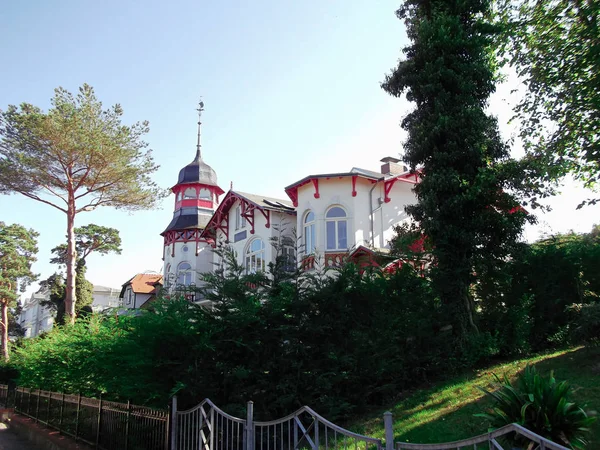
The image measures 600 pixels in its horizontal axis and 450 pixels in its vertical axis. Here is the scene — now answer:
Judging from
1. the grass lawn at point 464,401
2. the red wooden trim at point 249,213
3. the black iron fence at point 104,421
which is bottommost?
the black iron fence at point 104,421

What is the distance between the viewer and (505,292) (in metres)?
11.9

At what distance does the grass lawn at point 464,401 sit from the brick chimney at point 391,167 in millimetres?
15580

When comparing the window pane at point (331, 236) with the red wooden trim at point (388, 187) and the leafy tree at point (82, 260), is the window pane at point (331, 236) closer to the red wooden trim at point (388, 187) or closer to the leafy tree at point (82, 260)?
the red wooden trim at point (388, 187)

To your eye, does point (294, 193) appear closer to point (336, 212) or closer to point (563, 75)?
point (336, 212)

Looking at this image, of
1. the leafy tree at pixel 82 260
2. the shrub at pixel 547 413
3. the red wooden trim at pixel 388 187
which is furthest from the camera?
the leafy tree at pixel 82 260

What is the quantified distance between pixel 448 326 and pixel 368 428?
355 cm

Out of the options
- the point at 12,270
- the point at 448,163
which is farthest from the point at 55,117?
the point at 12,270

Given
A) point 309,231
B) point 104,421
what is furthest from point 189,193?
point 104,421

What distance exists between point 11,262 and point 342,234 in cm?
3165

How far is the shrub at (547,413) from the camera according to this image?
4.41 meters

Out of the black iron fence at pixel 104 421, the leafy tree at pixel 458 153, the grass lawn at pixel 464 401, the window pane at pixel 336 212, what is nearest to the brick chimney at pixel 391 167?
the window pane at pixel 336 212

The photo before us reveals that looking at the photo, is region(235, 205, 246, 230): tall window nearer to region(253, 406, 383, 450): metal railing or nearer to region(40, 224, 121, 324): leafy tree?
region(40, 224, 121, 324): leafy tree

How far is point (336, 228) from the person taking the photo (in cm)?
2245

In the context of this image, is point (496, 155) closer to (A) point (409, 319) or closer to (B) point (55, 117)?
(A) point (409, 319)
